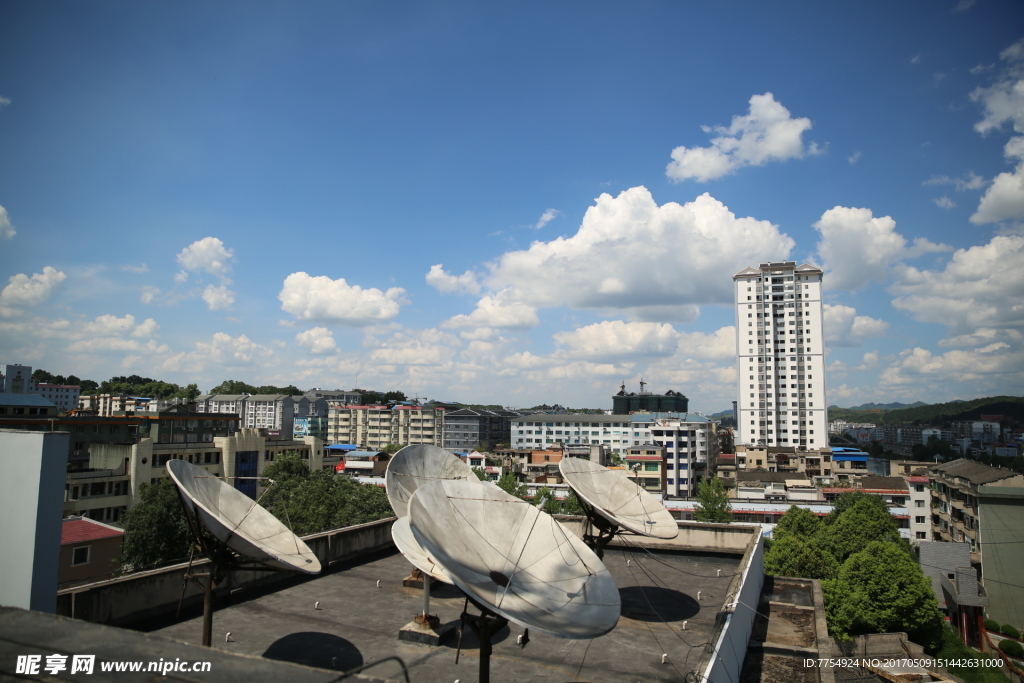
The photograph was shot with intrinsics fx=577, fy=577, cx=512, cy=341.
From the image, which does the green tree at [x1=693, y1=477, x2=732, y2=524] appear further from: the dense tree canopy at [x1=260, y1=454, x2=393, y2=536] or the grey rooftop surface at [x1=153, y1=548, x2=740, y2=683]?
the grey rooftop surface at [x1=153, y1=548, x2=740, y2=683]

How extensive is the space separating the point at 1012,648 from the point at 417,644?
4799cm

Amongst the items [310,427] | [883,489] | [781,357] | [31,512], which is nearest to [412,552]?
[31,512]

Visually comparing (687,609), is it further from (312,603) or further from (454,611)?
(312,603)

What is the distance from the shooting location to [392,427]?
136m

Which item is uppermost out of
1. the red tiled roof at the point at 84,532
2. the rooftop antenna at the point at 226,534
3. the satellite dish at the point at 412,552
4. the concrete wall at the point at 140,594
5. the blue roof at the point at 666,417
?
the rooftop antenna at the point at 226,534

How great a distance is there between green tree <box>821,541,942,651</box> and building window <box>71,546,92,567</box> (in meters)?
47.2

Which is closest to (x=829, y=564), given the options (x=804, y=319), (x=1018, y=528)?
(x=1018, y=528)

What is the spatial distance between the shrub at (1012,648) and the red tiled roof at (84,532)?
60.1 meters

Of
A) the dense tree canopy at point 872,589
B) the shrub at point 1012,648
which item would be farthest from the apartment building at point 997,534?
the dense tree canopy at point 872,589

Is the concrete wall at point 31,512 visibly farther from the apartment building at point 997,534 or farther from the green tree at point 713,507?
the apartment building at point 997,534

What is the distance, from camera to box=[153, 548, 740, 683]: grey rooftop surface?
475 inches

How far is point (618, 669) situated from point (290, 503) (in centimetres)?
4625

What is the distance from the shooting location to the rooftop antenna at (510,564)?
8.48m

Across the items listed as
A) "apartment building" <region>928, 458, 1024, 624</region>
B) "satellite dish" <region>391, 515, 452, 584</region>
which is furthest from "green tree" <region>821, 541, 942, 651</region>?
"satellite dish" <region>391, 515, 452, 584</region>
